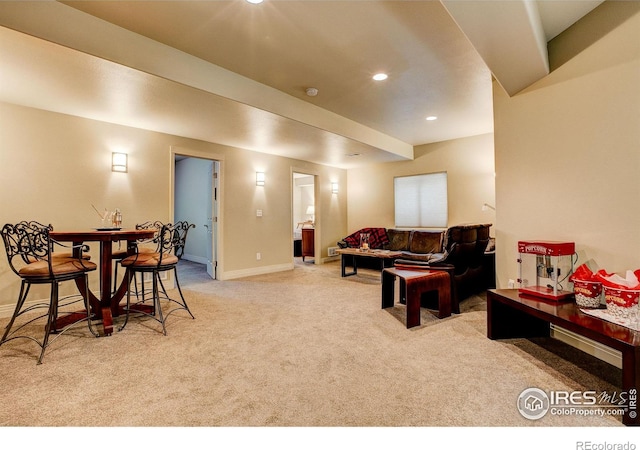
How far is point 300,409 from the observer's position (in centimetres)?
148

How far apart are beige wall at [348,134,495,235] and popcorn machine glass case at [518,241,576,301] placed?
115 inches

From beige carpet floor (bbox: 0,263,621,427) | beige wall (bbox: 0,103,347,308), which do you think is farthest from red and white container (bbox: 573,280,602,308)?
beige wall (bbox: 0,103,347,308)

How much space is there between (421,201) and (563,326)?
4565mm

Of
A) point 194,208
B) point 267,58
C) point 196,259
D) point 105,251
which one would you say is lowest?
point 196,259

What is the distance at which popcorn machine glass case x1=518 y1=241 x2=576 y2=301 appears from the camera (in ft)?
6.82

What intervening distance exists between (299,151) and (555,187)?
3.90 meters

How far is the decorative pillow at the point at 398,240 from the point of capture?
5.95m

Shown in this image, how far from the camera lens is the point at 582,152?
2104 mm

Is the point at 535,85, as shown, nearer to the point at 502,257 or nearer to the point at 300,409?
the point at 502,257

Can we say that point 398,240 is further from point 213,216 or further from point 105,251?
point 105,251

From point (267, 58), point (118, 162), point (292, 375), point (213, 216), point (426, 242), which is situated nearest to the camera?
point (292, 375)

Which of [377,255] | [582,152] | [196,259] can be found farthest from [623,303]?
[196,259]

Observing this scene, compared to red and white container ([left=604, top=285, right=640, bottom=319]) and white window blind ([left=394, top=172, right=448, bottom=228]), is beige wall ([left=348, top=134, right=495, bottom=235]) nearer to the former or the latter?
white window blind ([left=394, top=172, right=448, bottom=228])
